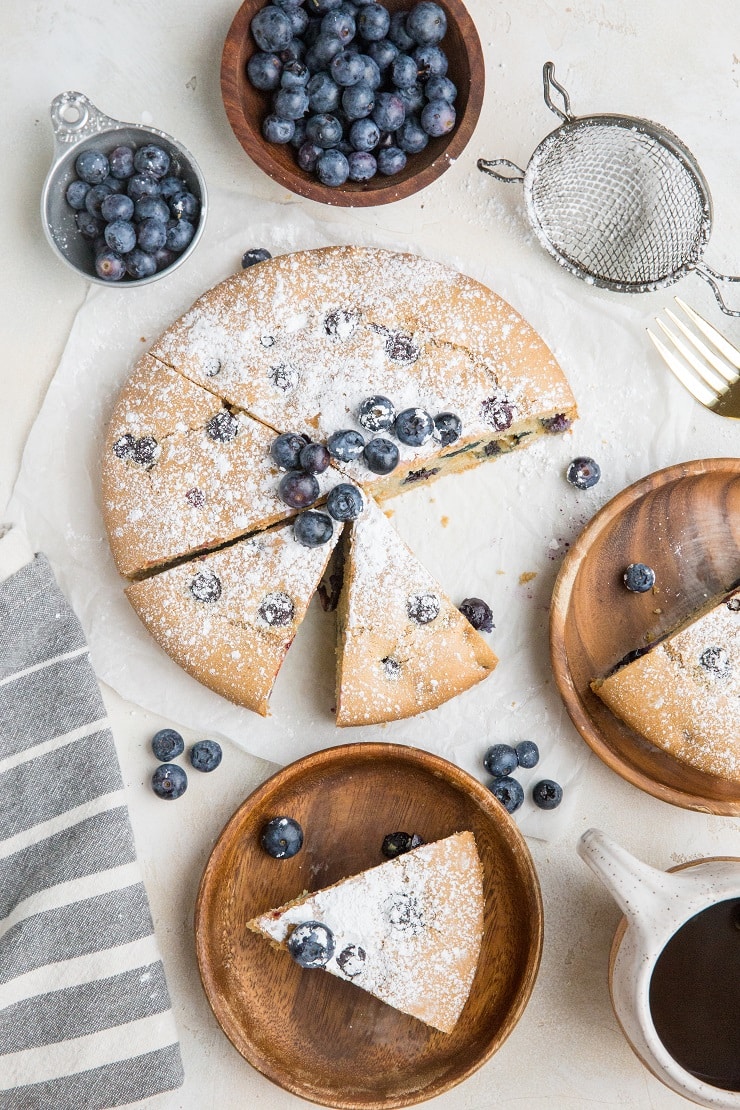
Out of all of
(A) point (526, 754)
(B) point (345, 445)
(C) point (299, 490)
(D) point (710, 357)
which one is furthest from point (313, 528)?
(D) point (710, 357)

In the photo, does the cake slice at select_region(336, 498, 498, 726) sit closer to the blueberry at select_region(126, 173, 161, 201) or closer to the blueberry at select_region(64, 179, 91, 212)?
the blueberry at select_region(126, 173, 161, 201)

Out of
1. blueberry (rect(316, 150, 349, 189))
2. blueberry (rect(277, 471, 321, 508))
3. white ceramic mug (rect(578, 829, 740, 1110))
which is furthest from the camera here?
blueberry (rect(316, 150, 349, 189))

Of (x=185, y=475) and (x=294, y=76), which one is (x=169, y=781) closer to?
(x=185, y=475)

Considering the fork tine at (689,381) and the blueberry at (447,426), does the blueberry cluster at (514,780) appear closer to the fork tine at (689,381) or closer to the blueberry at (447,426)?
the blueberry at (447,426)

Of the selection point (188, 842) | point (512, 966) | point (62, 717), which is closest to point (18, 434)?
point (62, 717)

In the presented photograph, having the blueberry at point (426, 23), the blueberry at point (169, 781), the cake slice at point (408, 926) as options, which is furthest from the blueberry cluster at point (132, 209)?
the cake slice at point (408, 926)

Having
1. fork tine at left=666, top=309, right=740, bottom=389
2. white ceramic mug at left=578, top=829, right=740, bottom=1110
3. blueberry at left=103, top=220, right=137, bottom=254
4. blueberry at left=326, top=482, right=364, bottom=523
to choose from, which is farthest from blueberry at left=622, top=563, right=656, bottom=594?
blueberry at left=103, top=220, right=137, bottom=254
